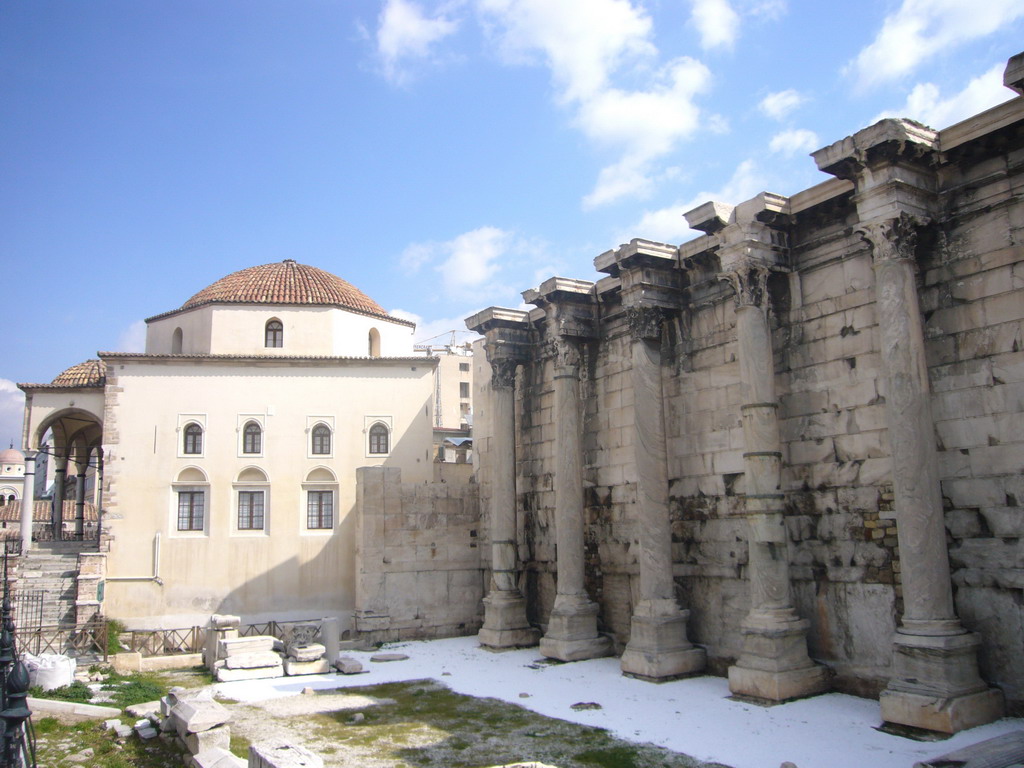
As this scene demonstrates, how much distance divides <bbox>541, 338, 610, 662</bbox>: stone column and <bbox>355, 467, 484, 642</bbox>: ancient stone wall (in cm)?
352

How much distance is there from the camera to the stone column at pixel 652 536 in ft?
38.9

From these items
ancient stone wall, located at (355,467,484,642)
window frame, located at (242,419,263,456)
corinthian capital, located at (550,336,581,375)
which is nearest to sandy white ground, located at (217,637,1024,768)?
ancient stone wall, located at (355,467,484,642)

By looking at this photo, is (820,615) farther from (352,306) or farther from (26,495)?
(26,495)

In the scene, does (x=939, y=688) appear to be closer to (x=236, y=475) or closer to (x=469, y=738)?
(x=469, y=738)

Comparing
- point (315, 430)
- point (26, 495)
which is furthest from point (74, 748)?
point (26, 495)

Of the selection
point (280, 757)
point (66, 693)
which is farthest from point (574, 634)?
point (66, 693)

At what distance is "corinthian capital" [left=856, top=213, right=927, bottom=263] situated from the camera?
9.32m

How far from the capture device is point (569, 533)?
14289mm

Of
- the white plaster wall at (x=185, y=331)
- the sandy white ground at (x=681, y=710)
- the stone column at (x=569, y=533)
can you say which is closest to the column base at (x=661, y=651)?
the sandy white ground at (x=681, y=710)

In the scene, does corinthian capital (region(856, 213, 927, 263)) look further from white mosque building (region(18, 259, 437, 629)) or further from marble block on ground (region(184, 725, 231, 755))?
white mosque building (region(18, 259, 437, 629))

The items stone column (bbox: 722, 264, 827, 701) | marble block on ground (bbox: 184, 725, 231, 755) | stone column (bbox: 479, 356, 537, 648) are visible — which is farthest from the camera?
stone column (bbox: 479, 356, 537, 648)

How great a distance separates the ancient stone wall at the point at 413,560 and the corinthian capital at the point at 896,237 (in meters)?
11.0

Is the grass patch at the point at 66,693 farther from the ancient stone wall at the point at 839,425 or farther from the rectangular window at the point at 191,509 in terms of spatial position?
the rectangular window at the point at 191,509

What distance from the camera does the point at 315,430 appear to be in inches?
880
